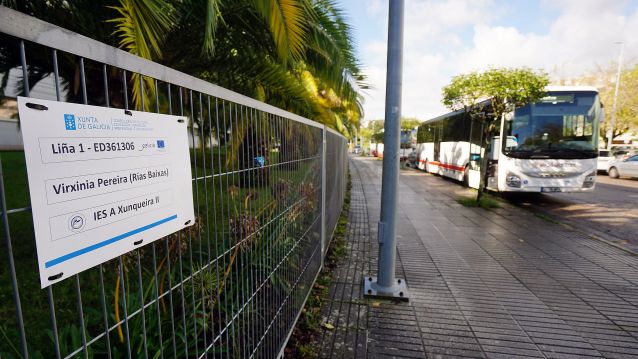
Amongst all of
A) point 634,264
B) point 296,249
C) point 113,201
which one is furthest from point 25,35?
point 634,264

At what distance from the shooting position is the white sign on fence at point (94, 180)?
78 centimetres

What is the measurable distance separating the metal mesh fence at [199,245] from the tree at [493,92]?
6810 millimetres

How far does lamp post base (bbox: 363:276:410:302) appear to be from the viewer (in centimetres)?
365

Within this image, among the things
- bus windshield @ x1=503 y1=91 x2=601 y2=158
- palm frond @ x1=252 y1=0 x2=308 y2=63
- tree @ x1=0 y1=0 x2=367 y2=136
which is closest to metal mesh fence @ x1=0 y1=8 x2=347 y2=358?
tree @ x1=0 y1=0 x2=367 y2=136

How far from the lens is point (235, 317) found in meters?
1.83

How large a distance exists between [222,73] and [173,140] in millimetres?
4535

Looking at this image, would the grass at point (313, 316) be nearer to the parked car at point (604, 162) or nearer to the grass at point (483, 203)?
the grass at point (483, 203)

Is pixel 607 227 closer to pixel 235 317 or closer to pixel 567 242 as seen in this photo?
pixel 567 242

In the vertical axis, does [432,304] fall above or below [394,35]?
below

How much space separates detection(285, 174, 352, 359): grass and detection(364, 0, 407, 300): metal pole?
0.55 metres

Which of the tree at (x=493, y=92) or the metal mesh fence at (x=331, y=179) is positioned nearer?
Answer: the metal mesh fence at (x=331, y=179)

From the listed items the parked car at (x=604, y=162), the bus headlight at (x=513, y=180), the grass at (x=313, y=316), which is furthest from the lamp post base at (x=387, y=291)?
the parked car at (x=604, y=162)

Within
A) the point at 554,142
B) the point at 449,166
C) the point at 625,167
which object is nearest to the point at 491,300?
the point at 554,142

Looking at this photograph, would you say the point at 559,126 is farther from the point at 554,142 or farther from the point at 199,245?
the point at 199,245
